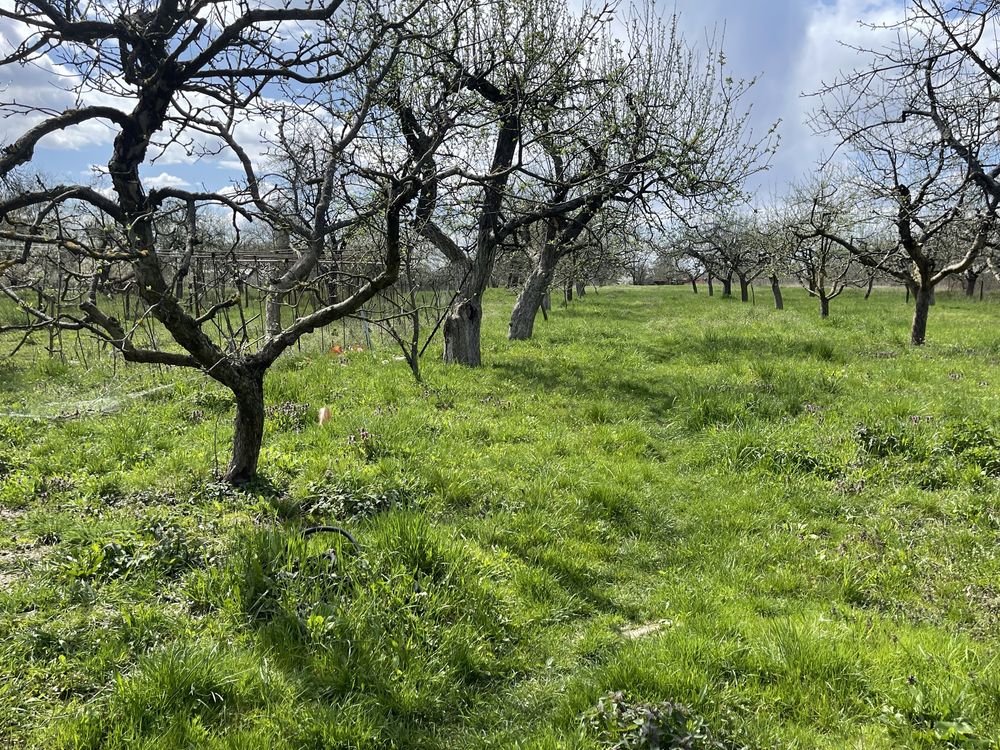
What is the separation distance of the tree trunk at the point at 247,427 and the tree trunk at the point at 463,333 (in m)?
6.41

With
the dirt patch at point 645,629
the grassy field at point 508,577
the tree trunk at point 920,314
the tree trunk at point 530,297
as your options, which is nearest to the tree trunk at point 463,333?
the grassy field at point 508,577

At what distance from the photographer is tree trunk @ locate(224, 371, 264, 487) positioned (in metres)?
5.24

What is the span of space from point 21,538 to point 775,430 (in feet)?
25.5

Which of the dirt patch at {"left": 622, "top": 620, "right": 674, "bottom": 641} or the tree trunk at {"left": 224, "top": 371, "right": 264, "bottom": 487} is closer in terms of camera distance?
the dirt patch at {"left": 622, "top": 620, "right": 674, "bottom": 641}

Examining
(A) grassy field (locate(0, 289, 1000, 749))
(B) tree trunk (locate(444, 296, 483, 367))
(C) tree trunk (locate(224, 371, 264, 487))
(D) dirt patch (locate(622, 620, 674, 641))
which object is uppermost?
(B) tree trunk (locate(444, 296, 483, 367))

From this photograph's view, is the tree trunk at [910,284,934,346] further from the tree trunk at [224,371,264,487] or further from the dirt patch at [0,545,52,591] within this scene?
the dirt patch at [0,545,52,591]

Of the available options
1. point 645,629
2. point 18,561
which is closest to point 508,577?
point 645,629

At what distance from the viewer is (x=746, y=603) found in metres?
4.08

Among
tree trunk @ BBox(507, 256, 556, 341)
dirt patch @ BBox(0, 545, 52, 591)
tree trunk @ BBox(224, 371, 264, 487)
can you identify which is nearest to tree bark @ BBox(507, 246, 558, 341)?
tree trunk @ BBox(507, 256, 556, 341)

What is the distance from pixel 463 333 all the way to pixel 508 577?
7.80 m

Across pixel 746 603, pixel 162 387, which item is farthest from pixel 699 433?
pixel 162 387

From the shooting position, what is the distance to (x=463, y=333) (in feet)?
38.5

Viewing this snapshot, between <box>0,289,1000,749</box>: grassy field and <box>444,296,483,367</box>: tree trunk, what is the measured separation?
11.1ft

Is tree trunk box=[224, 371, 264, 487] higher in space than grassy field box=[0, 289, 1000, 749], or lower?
higher
